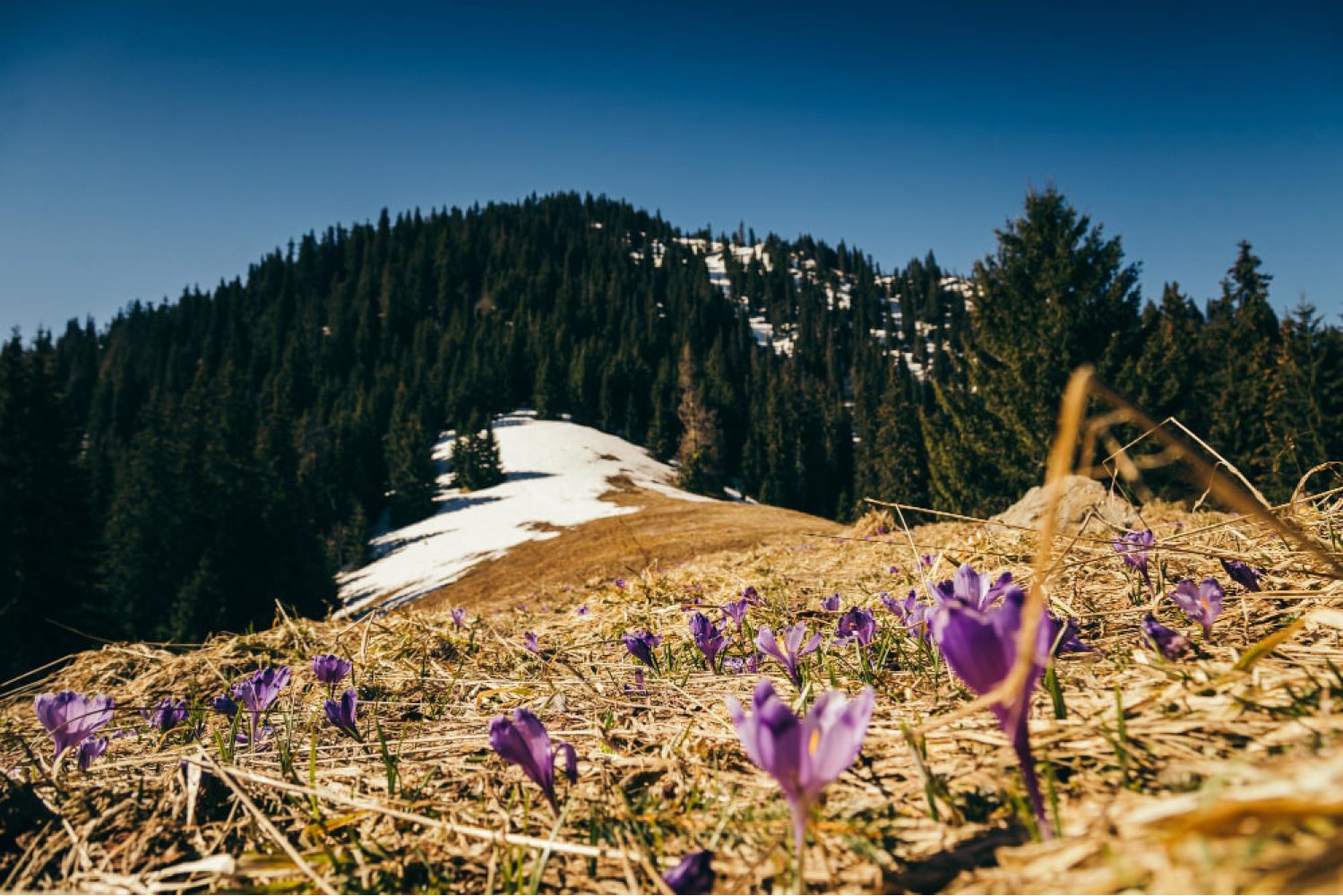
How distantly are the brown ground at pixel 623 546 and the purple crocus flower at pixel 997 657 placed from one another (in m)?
11.1

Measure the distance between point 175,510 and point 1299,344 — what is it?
39924 millimetres

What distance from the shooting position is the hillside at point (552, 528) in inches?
643

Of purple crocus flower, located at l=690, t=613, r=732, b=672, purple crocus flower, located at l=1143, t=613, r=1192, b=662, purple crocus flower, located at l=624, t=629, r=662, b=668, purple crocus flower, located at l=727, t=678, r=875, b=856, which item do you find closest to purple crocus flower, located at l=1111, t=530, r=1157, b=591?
purple crocus flower, located at l=1143, t=613, r=1192, b=662

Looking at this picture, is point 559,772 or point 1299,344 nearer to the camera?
point 559,772

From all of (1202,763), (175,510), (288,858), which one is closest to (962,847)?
(1202,763)

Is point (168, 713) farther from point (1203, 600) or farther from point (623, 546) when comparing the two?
point (623, 546)

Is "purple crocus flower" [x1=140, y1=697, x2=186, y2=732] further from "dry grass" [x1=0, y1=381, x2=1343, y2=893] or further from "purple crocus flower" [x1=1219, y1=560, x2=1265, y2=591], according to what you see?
"purple crocus flower" [x1=1219, y1=560, x2=1265, y2=591]

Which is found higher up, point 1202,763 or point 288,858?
point 1202,763

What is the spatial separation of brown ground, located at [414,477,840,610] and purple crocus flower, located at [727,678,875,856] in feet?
36.4

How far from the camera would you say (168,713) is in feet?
5.72

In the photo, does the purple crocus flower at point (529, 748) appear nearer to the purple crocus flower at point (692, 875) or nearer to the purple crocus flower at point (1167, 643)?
the purple crocus flower at point (692, 875)

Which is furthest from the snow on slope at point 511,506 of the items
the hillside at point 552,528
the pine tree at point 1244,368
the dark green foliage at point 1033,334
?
the pine tree at point 1244,368

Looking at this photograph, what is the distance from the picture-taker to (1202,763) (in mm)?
801

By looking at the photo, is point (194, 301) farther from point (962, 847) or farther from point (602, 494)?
point (962, 847)
